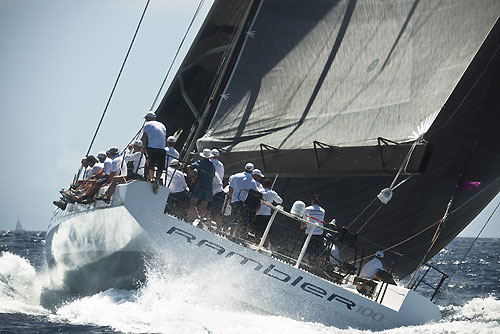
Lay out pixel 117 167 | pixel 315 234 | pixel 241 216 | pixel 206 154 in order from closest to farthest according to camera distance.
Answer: pixel 206 154, pixel 241 216, pixel 315 234, pixel 117 167

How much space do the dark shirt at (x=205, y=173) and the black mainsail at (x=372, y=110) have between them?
75.9 inches

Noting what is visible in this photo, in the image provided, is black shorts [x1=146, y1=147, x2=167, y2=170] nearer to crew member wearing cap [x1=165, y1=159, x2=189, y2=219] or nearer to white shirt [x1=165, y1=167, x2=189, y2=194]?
crew member wearing cap [x1=165, y1=159, x2=189, y2=219]

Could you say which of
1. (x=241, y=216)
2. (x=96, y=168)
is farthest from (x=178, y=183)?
(x=96, y=168)

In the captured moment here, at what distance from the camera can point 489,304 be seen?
14555 millimetres

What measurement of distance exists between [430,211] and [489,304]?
3.26m

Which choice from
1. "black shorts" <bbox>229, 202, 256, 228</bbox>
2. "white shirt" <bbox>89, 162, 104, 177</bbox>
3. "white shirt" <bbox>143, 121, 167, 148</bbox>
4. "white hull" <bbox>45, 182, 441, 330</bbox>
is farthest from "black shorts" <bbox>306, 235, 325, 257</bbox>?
"white shirt" <bbox>89, 162, 104, 177</bbox>

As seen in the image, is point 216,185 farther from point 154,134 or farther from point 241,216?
point 154,134

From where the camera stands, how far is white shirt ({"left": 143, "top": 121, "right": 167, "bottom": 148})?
9711 millimetres

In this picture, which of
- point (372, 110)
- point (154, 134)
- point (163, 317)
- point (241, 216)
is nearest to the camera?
point (163, 317)

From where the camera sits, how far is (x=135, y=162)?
10.6 m

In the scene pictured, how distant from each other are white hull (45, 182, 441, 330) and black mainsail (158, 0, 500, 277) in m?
1.03

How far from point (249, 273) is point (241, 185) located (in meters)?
1.50

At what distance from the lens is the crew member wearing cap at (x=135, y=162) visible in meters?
10.4

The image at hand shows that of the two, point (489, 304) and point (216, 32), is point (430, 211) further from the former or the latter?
point (216, 32)
